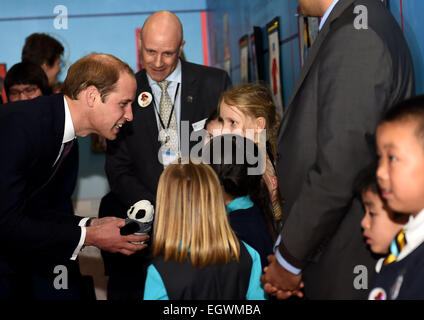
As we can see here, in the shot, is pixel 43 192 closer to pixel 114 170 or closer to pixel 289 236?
pixel 114 170

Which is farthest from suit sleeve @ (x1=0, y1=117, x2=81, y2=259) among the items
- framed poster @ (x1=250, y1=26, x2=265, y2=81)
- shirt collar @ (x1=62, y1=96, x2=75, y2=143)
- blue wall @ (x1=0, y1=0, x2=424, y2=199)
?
blue wall @ (x1=0, y1=0, x2=424, y2=199)

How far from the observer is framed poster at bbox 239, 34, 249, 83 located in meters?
4.91

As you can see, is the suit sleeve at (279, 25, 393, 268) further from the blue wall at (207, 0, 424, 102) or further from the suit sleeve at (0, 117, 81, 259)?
the suit sleeve at (0, 117, 81, 259)

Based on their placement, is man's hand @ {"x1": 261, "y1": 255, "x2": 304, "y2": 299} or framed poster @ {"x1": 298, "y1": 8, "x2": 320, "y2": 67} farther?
framed poster @ {"x1": 298, "y1": 8, "x2": 320, "y2": 67}

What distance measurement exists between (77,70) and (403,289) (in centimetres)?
167

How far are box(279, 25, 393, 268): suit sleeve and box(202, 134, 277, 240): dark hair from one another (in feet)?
1.91

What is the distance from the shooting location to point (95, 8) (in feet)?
21.6

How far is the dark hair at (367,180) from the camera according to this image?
1.43m

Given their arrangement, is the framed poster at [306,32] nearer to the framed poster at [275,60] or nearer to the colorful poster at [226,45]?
the framed poster at [275,60]

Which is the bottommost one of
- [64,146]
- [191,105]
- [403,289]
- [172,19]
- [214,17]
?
[403,289]

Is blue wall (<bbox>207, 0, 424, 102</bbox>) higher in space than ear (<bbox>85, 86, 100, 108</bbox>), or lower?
higher

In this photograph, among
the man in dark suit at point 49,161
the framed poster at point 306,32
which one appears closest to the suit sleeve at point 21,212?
the man in dark suit at point 49,161

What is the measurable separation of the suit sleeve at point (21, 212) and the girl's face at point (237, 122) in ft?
3.28
